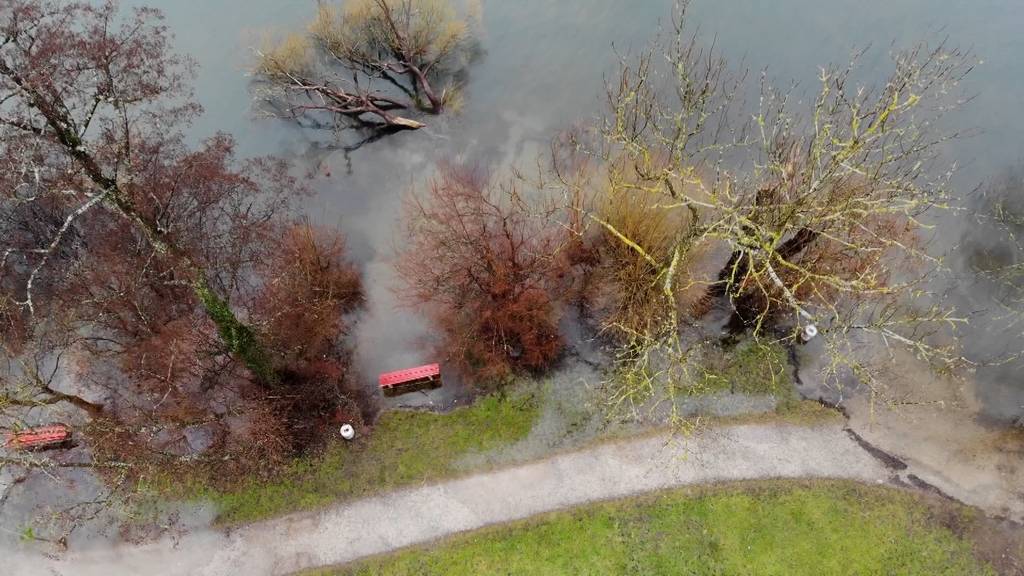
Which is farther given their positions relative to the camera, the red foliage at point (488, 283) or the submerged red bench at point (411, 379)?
the red foliage at point (488, 283)

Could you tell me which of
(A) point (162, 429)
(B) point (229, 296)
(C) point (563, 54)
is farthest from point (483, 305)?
(C) point (563, 54)

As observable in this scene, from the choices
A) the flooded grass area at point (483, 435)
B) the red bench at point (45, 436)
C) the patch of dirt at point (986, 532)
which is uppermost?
the red bench at point (45, 436)

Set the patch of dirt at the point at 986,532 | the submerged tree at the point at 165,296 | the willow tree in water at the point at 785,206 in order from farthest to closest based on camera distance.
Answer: the submerged tree at the point at 165,296
the patch of dirt at the point at 986,532
the willow tree in water at the point at 785,206

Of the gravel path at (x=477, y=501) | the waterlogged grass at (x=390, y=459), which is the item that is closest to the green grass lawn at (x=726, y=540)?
the gravel path at (x=477, y=501)

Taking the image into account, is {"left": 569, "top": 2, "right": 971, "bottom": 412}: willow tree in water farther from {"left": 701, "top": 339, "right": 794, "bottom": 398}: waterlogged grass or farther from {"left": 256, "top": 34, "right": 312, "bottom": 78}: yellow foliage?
{"left": 256, "top": 34, "right": 312, "bottom": 78}: yellow foliage

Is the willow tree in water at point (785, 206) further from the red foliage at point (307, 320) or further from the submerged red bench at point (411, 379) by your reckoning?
the red foliage at point (307, 320)

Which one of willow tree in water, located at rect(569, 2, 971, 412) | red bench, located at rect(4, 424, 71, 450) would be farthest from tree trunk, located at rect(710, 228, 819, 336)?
red bench, located at rect(4, 424, 71, 450)
